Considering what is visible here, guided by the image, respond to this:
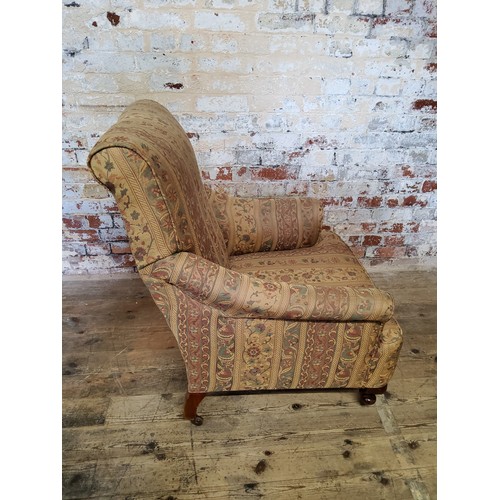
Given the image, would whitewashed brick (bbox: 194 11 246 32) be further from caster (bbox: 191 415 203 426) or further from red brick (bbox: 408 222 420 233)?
caster (bbox: 191 415 203 426)

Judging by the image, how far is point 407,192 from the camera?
2.23m

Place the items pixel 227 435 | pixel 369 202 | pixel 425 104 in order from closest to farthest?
pixel 227 435 → pixel 425 104 → pixel 369 202

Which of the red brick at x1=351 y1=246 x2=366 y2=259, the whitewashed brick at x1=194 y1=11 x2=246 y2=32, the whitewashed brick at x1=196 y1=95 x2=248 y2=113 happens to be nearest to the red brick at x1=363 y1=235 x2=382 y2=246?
the red brick at x1=351 y1=246 x2=366 y2=259

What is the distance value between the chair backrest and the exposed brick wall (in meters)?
0.63

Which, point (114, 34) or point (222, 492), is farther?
point (114, 34)

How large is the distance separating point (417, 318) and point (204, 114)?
4.48 ft

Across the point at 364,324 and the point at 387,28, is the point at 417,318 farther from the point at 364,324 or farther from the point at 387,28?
the point at 387,28

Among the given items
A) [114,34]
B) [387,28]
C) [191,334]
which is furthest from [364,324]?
[114,34]

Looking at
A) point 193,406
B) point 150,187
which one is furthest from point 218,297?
point 193,406

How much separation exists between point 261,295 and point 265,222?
0.62m

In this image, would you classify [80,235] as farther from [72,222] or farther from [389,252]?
[389,252]

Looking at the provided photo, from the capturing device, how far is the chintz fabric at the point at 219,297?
42.8 inches

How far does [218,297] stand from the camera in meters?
1.21

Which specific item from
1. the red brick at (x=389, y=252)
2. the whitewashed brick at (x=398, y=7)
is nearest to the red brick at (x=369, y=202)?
the red brick at (x=389, y=252)
